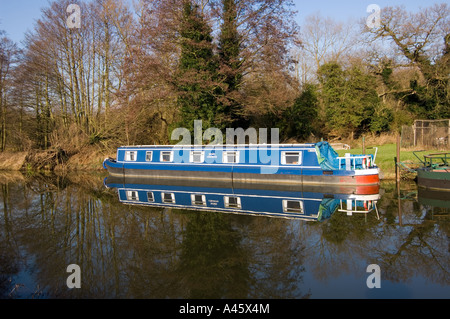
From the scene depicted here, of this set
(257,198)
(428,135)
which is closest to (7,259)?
(257,198)

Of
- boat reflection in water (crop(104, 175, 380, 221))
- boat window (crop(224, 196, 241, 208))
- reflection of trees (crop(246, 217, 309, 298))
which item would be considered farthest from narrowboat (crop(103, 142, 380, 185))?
reflection of trees (crop(246, 217, 309, 298))

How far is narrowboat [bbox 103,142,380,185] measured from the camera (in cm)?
1406

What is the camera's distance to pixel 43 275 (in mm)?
6156

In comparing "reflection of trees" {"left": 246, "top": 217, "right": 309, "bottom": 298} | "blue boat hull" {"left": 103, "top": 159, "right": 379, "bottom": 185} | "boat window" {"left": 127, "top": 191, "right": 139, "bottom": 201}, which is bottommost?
"reflection of trees" {"left": 246, "top": 217, "right": 309, "bottom": 298}

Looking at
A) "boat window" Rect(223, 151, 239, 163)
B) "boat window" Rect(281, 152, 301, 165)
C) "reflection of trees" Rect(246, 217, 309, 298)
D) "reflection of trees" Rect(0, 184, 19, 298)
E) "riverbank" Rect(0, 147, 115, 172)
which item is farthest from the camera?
"riverbank" Rect(0, 147, 115, 172)

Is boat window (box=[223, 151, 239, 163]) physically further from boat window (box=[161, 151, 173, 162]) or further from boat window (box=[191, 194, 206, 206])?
boat window (box=[161, 151, 173, 162])

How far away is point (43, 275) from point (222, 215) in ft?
17.8

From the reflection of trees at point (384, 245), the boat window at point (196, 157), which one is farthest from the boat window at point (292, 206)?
the boat window at point (196, 157)

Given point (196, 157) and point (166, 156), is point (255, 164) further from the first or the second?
point (166, 156)

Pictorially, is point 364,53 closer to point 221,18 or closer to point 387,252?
point 221,18

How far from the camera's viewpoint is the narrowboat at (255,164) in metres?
14.1

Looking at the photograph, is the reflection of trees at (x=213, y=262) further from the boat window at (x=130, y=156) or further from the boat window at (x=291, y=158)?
the boat window at (x=130, y=156)

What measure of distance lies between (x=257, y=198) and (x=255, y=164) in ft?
9.58

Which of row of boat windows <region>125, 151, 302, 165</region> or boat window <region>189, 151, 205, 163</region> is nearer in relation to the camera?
A: row of boat windows <region>125, 151, 302, 165</region>
